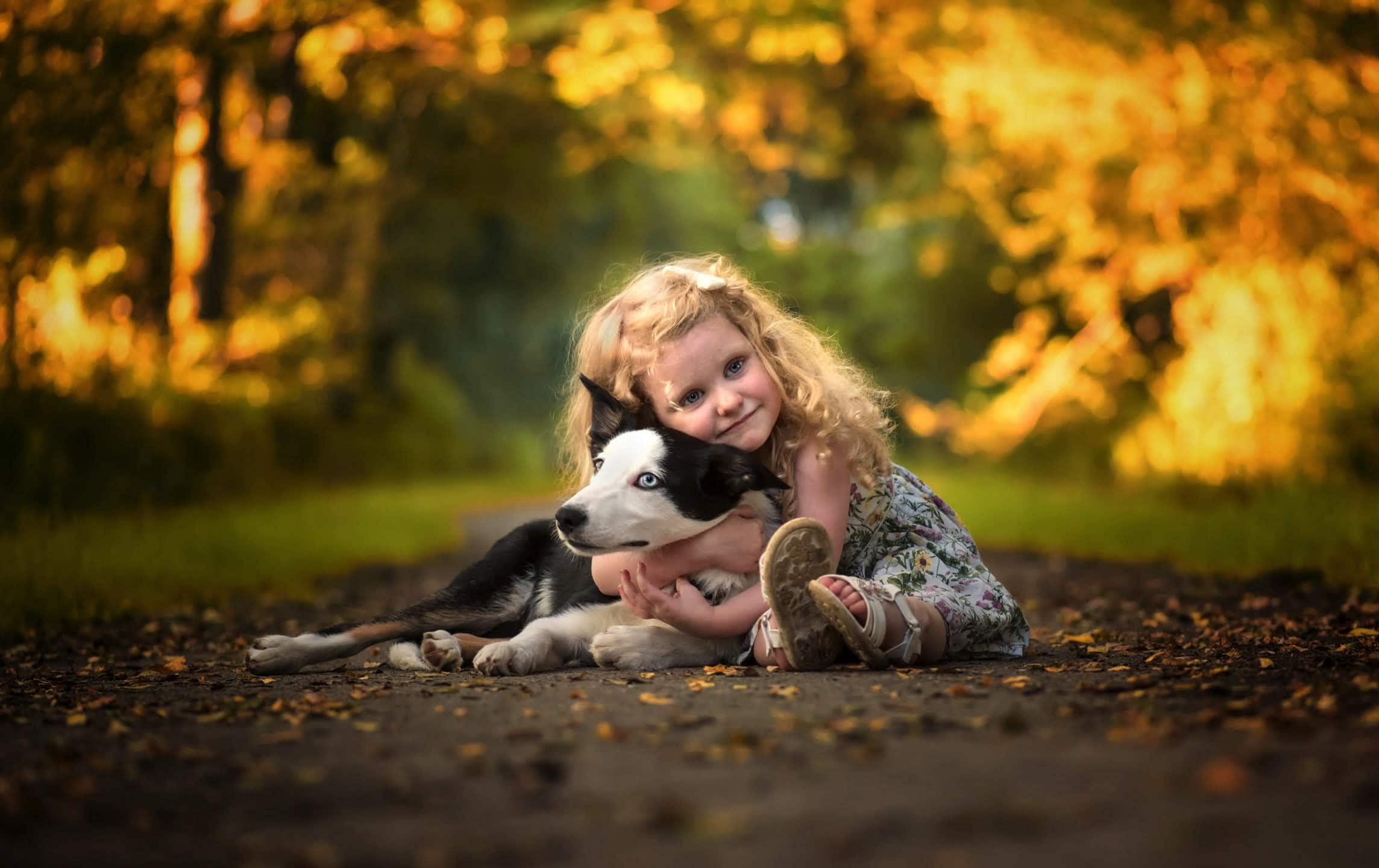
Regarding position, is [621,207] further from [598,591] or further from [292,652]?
[292,652]

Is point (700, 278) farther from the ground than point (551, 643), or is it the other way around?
point (700, 278)

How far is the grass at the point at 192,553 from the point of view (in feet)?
20.0

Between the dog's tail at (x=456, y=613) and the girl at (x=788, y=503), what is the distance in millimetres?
371

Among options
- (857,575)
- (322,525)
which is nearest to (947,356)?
(322,525)

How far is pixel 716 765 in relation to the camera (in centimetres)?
262

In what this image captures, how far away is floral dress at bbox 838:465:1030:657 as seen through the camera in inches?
175

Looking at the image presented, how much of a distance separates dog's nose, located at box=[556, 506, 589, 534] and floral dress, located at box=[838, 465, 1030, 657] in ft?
3.55

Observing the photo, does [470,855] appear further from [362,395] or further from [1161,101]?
[362,395]

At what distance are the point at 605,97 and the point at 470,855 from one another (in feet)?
47.6

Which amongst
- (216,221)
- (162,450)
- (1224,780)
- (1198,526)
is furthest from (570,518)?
(216,221)

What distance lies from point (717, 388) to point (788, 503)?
47cm

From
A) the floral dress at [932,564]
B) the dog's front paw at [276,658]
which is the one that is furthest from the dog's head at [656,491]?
the dog's front paw at [276,658]

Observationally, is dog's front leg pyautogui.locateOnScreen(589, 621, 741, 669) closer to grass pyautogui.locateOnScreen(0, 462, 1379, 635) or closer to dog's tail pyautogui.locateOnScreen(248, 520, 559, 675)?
dog's tail pyautogui.locateOnScreen(248, 520, 559, 675)

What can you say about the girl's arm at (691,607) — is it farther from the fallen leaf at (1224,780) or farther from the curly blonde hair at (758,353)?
the fallen leaf at (1224,780)
